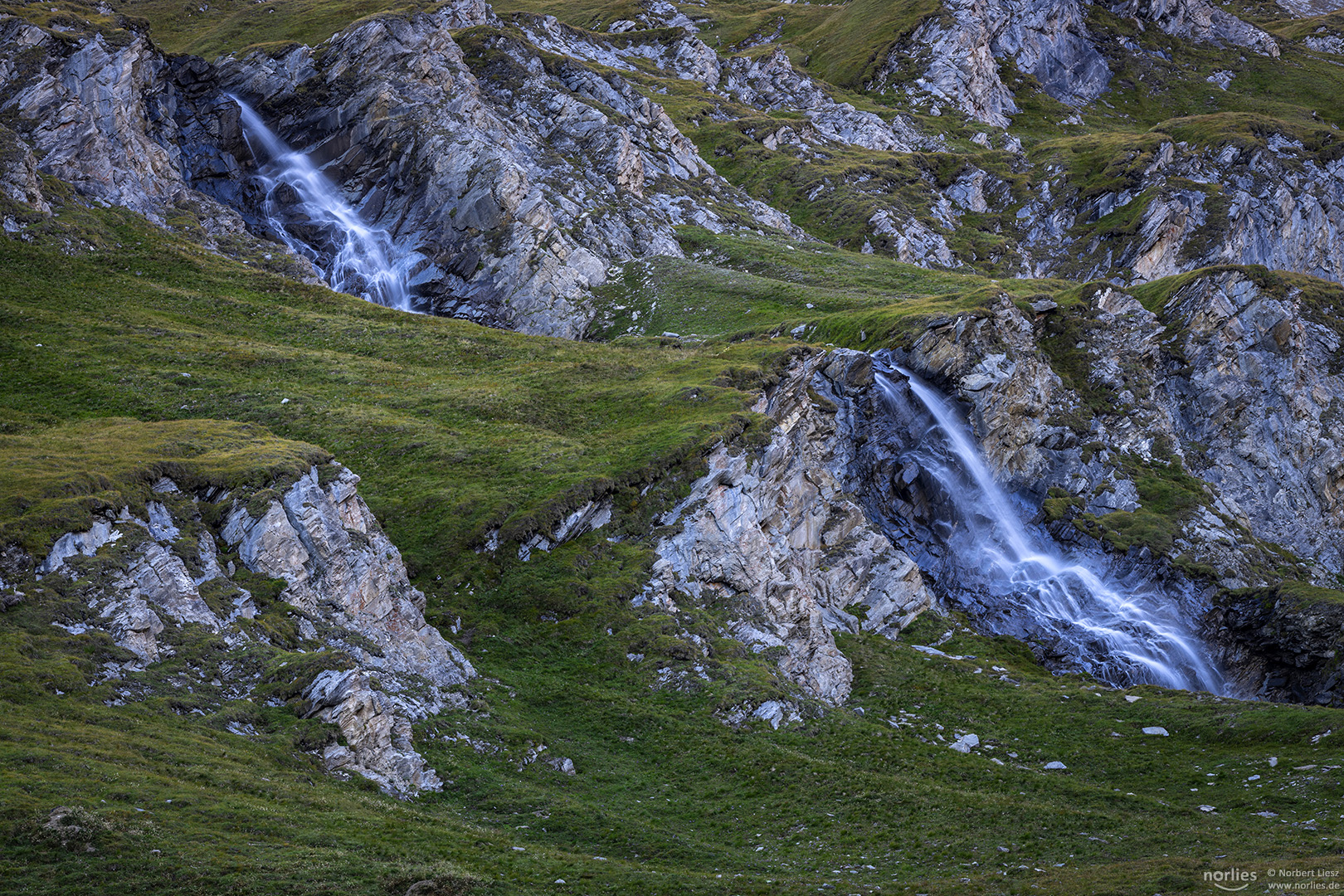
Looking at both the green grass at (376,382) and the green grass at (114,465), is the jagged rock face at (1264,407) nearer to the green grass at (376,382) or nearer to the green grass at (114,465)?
the green grass at (376,382)

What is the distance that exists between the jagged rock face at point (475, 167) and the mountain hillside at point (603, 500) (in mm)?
639

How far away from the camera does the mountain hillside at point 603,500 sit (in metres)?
25.4

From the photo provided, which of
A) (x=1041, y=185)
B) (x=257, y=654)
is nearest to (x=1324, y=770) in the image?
(x=257, y=654)

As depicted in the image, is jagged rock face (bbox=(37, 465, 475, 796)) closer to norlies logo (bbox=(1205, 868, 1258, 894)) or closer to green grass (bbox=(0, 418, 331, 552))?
green grass (bbox=(0, 418, 331, 552))

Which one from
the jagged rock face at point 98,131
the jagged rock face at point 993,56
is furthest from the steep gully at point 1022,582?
the jagged rock face at point 993,56

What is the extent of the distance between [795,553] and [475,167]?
212ft

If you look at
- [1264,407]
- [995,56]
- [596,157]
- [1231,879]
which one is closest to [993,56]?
[995,56]

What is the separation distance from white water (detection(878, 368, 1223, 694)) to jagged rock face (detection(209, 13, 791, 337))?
4103 cm

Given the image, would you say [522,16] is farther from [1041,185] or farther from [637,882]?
[637,882]

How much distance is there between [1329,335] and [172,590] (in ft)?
338

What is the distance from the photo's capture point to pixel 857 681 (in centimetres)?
4588

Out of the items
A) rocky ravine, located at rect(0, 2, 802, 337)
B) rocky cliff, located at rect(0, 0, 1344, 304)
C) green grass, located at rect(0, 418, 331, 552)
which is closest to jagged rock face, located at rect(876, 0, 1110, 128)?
rocky cliff, located at rect(0, 0, 1344, 304)

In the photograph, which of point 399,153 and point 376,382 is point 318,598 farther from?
point 399,153

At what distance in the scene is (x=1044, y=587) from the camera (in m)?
59.5
